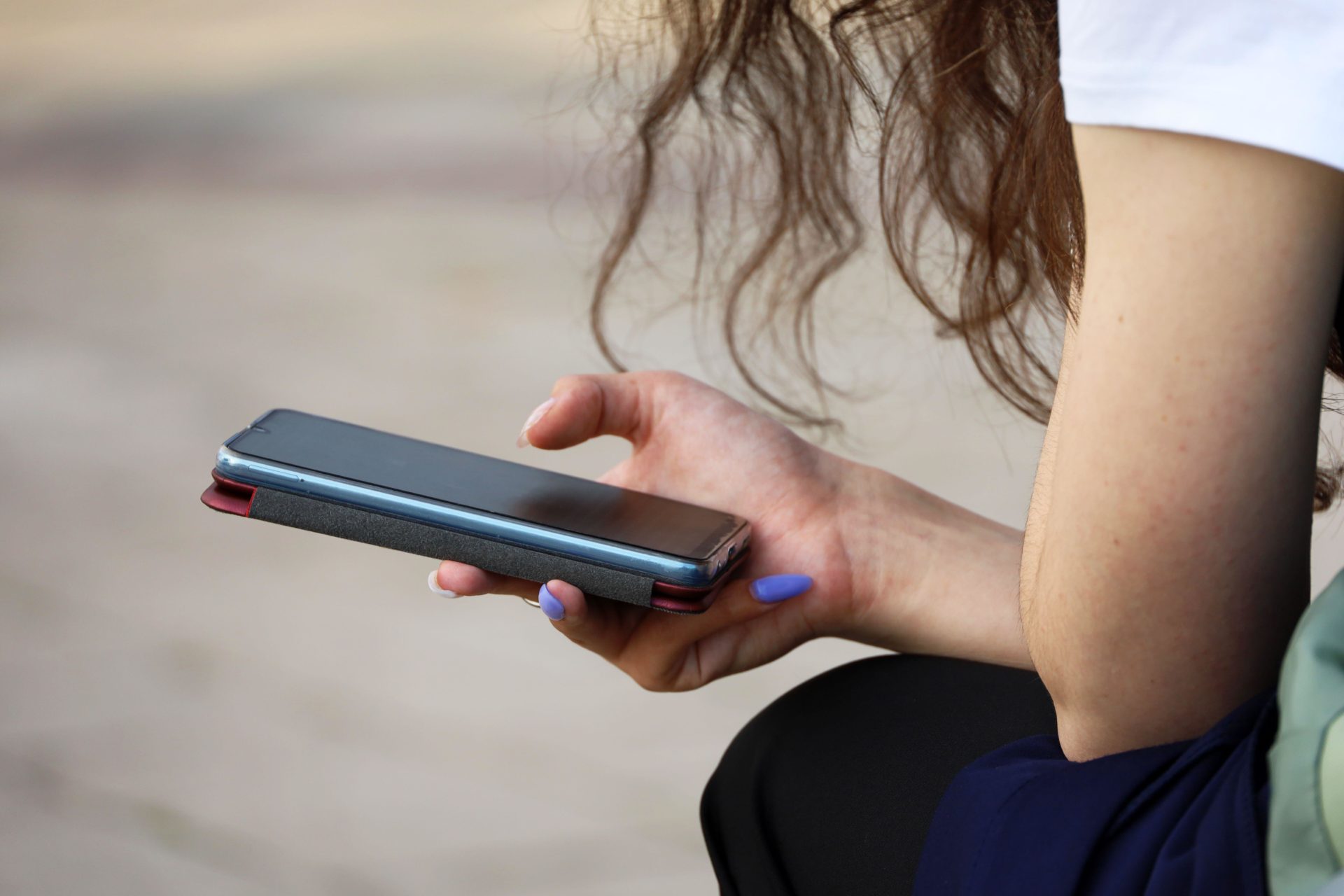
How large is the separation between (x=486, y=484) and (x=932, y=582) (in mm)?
326

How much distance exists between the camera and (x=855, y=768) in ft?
2.54

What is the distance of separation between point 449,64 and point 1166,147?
3.87 m

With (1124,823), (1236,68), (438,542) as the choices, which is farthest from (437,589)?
(1236,68)

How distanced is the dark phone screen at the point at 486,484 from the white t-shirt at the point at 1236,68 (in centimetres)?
45

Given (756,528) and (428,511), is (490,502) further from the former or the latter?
(756,528)

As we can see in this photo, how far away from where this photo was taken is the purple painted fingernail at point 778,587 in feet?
2.81

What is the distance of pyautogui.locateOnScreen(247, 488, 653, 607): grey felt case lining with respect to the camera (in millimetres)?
792

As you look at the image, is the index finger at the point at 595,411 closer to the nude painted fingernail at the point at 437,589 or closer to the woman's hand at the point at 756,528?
the woman's hand at the point at 756,528

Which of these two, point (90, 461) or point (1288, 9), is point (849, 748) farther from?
point (90, 461)

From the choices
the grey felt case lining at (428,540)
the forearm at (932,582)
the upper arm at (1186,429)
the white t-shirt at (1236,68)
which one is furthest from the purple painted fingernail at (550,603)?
the white t-shirt at (1236,68)

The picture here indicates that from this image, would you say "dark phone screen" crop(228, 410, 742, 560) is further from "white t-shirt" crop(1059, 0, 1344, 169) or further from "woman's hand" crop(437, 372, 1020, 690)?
"white t-shirt" crop(1059, 0, 1344, 169)

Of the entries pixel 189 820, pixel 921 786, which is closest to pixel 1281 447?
pixel 921 786

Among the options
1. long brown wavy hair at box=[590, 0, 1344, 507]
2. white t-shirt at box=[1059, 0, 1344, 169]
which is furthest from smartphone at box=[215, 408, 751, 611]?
white t-shirt at box=[1059, 0, 1344, 169]

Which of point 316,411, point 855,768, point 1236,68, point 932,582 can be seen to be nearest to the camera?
point 1236,68
